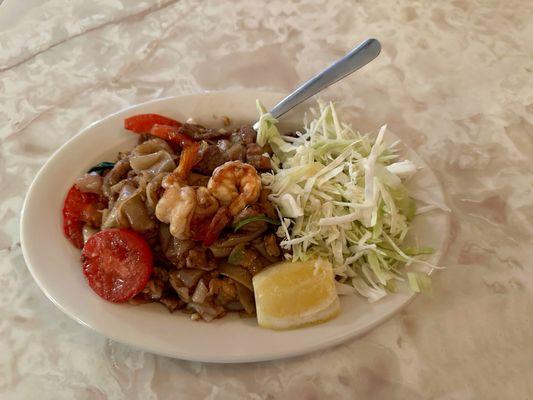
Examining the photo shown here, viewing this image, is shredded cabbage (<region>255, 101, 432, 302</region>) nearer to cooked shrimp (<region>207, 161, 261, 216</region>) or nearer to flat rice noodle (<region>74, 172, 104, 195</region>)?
cooked shrimp (<region>207, 161, 261, 216</region>)

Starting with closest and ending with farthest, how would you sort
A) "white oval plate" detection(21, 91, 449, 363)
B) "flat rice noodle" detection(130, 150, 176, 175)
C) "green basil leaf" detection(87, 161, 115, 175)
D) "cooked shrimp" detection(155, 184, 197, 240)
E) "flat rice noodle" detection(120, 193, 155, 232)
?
"white oval plate" detection(21, 91, 449, 363)
"cooked shrimp" detection(155, 184, 197, 240)
"flat rice noodle" detection(120, 193, 155, 232)
"flat rice noodle" detection(130, 150, 176, 175)
"green basil leaf" detection(87, 161, 115, 175)

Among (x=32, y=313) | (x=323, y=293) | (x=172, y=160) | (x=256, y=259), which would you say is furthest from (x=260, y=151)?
(x=32, y=313)

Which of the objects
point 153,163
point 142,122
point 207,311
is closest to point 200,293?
point 207,311

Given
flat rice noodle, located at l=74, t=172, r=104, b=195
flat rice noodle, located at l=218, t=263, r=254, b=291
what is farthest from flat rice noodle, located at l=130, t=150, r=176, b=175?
flat rice noodle, located at l=218, t=263, r=254, b=291

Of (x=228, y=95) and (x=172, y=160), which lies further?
(x=228, y=95)

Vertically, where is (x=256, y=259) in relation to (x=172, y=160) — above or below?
below

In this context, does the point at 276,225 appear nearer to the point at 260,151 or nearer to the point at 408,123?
the point at 260,151

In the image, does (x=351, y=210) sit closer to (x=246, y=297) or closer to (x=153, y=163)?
(x=246, y=297)
